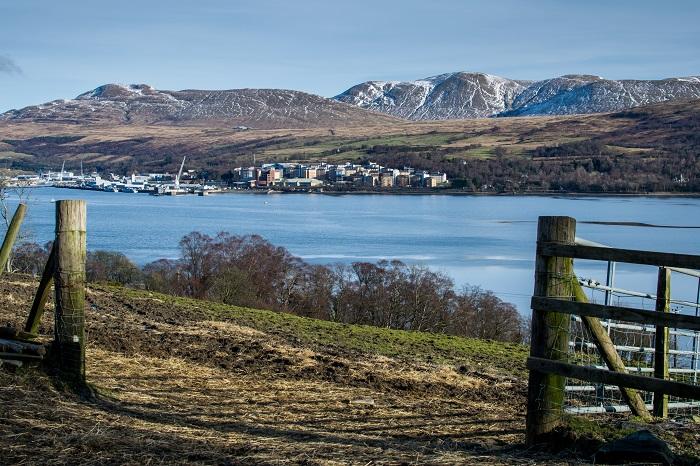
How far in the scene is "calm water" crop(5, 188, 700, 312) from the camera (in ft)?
146

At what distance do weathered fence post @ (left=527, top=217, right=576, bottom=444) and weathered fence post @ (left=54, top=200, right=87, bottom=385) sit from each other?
13.1ft

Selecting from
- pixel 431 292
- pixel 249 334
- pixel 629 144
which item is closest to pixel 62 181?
pixel 629 144

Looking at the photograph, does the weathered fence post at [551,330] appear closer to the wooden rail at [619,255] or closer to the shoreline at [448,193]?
the wooden rail at [619,255]

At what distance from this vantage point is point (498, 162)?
136500mm

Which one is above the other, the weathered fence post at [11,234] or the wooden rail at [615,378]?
the weathered fence post at [11,234]

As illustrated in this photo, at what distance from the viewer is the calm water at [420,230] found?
44625 millimetres

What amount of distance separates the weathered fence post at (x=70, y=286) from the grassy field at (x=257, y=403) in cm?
31

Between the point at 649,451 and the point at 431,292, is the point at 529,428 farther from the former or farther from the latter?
the point at 431,292

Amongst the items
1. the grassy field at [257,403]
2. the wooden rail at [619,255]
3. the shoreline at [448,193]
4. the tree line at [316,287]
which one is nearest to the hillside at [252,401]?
the grassy field at [257,403]

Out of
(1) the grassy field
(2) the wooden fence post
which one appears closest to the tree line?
(1) the grassy field

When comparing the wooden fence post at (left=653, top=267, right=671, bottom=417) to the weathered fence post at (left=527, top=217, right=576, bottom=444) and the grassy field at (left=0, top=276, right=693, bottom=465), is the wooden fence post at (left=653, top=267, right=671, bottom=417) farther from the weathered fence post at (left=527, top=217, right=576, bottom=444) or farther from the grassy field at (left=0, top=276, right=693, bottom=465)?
the weathered fence post at (left=527, top=217, right=576, bottom=444)

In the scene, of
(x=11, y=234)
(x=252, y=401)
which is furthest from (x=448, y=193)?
(x=252, y=401)

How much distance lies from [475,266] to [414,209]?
57423 millimetres

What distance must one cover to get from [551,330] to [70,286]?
13.9 feet
